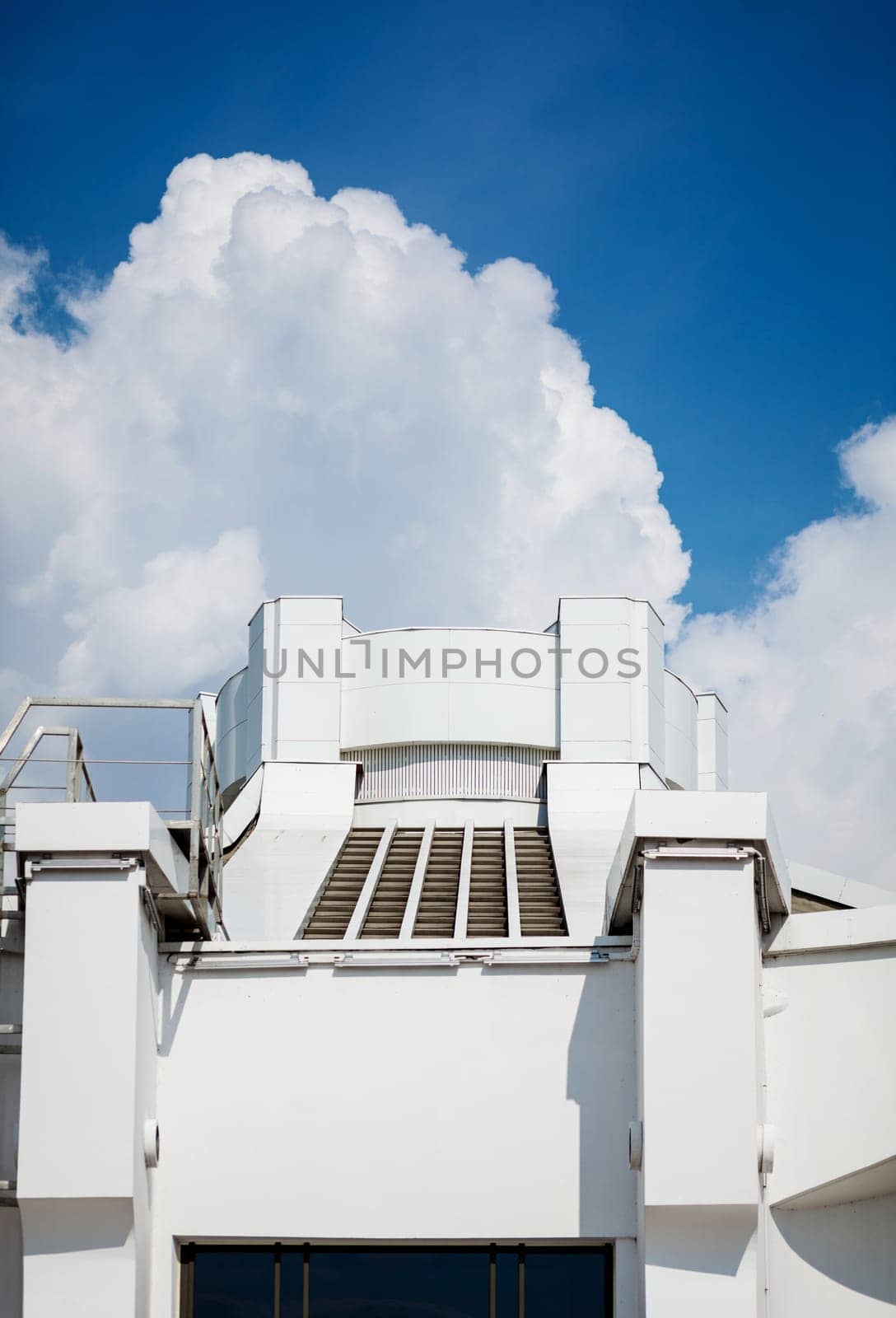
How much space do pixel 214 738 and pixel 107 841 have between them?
17755mm

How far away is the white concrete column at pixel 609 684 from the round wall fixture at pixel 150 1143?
1346 centimetres

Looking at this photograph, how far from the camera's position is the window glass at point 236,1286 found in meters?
13.6

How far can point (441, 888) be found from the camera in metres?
18.4

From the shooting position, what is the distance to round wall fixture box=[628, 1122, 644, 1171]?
496 inches

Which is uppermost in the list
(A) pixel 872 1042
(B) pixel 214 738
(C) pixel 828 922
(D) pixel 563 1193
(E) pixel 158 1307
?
(B) pixel 214 738

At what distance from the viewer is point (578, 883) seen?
18969 millimetres

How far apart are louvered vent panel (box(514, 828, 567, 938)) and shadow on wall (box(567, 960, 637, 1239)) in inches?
38.2

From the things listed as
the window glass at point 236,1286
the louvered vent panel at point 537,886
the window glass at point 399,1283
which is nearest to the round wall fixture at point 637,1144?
the window glass at point 399,1283

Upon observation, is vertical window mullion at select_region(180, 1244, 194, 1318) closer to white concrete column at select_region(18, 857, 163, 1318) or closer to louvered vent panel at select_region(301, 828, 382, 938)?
white concrete column at select_region(18, 857, 163, 1318)

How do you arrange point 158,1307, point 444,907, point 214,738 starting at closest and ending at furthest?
point 158,1307 < point 444,907 < point 214,738

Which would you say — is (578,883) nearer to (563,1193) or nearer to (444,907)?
(444,907)

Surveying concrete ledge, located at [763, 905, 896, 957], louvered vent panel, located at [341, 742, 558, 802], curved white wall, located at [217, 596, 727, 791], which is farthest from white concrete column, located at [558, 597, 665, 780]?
concrete ledge, located at [763, 905, 896, 957]

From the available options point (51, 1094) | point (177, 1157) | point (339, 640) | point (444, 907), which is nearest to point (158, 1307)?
point (177, 1157)

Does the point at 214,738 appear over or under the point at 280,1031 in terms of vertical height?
over
